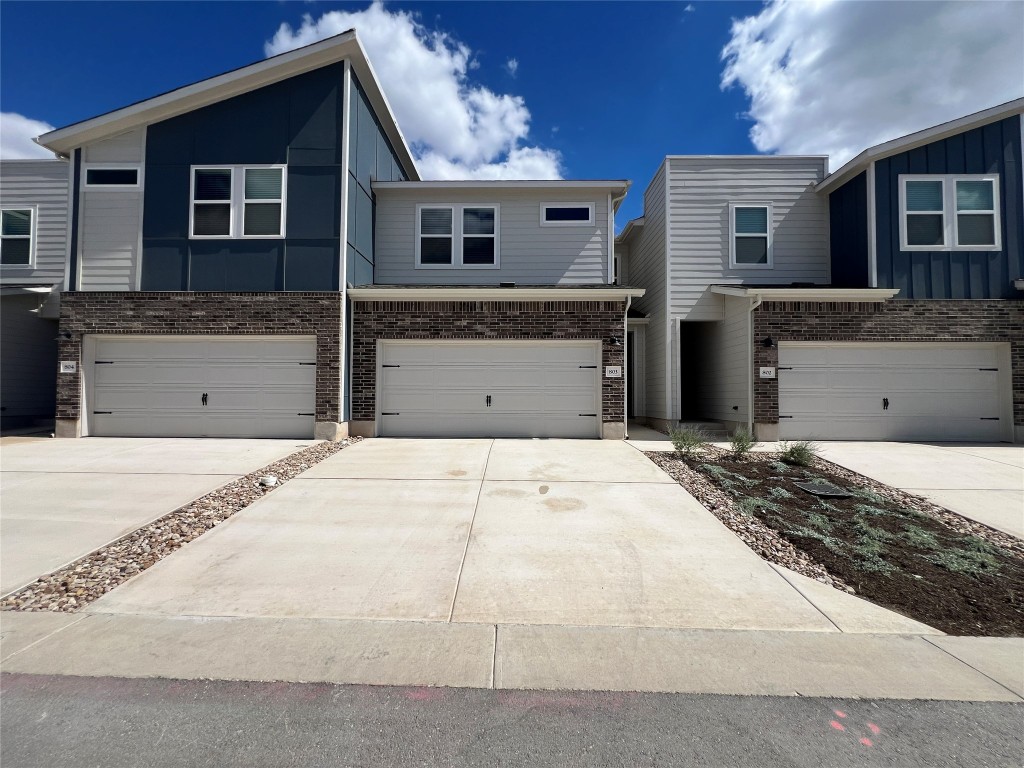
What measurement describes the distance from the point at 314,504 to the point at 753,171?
12.3 meters

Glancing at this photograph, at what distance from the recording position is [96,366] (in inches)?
400

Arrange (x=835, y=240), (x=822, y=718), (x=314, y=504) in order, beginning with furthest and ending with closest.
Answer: (x=835, y=240) → (x=314, y=504) → (x=822, y=718)

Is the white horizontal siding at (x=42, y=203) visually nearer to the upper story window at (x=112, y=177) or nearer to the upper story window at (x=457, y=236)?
the upper story window at (x=112, y=177)

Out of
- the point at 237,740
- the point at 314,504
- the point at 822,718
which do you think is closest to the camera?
the point at 237,740

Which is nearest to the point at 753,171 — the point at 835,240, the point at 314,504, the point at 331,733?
the point at 835,240

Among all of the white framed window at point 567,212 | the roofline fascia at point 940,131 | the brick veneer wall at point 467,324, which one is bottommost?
the brick veneer wall at point 467,324

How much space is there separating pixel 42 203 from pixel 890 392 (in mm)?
21274

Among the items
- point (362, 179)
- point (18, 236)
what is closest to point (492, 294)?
point (362, 179)

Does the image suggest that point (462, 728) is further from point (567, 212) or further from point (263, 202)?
point (567, 212)

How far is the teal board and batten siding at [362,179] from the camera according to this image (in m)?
10.3

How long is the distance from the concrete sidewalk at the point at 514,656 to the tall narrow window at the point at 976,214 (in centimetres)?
1107

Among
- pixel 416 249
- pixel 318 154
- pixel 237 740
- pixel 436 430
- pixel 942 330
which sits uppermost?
pixel 318 154

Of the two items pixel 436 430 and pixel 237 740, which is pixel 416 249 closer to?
pixel 436 430

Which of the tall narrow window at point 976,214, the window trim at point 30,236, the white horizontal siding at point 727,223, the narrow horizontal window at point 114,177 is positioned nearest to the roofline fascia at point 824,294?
the white horizontal siding at point 727,223
